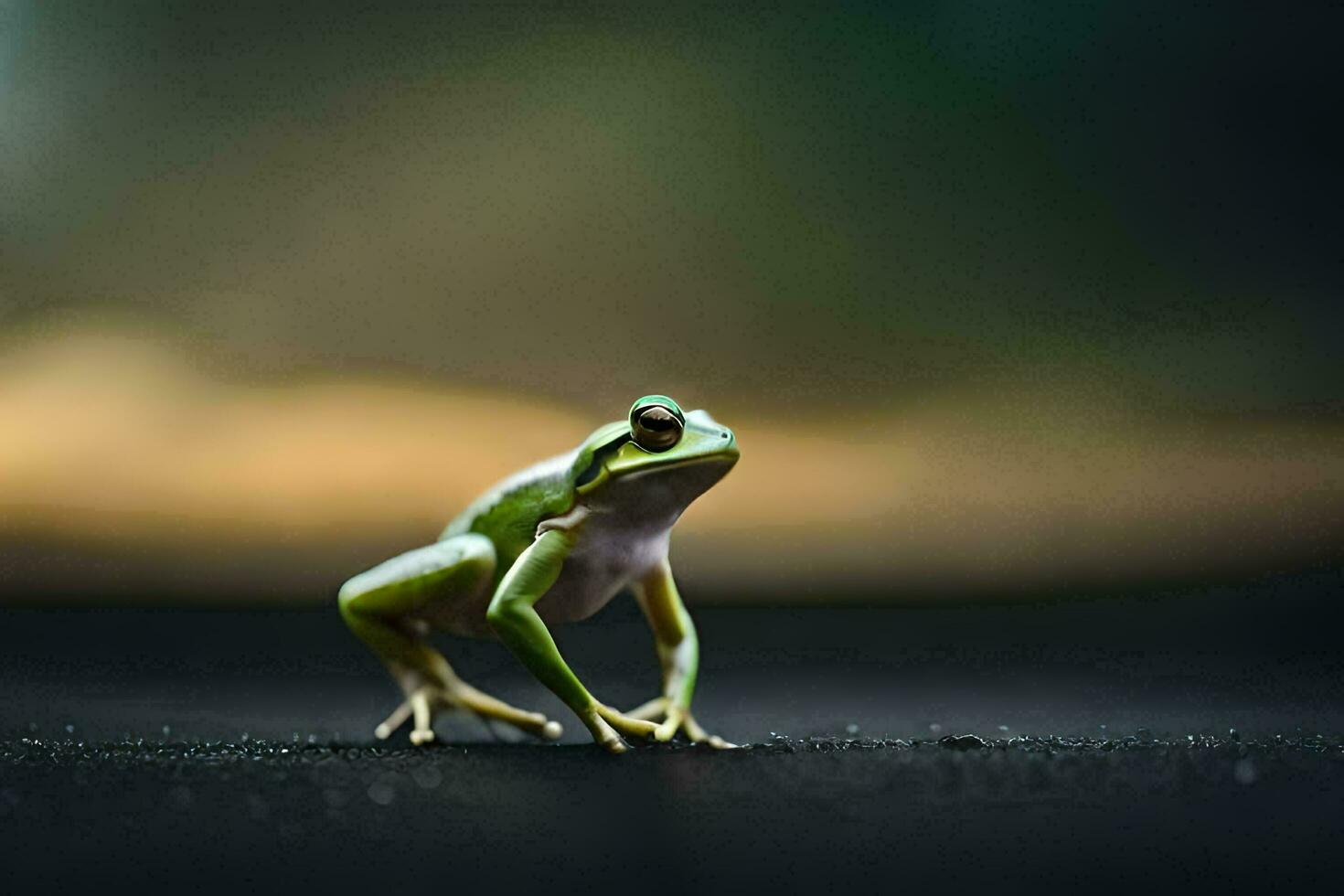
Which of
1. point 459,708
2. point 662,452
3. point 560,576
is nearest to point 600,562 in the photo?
point 560,576

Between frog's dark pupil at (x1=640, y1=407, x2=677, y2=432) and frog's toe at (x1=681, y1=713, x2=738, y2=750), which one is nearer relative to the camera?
frog's dark pupil at (x1=640, y1=407, x2=677, y2=432)

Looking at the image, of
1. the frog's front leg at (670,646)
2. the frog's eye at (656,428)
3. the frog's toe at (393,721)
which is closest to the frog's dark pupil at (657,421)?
the frog's eye at (656,428)

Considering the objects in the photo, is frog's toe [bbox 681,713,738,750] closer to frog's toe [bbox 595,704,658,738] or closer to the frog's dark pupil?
frog's toe [bbox 595,704,658,738]

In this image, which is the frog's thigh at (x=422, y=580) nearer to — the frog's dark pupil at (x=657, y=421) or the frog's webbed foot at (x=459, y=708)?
the frog's webbed foot at (x=459, y=708)

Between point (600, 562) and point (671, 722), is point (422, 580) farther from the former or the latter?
point (671, 722)

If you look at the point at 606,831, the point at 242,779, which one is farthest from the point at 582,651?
the point at 606,831

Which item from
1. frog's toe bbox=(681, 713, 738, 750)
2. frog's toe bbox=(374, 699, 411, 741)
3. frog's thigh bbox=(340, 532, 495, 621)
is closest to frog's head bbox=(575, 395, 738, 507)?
frog's thigh bbox=(340, 532, 495, 621)

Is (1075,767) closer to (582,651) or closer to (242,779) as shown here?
(242,779)
